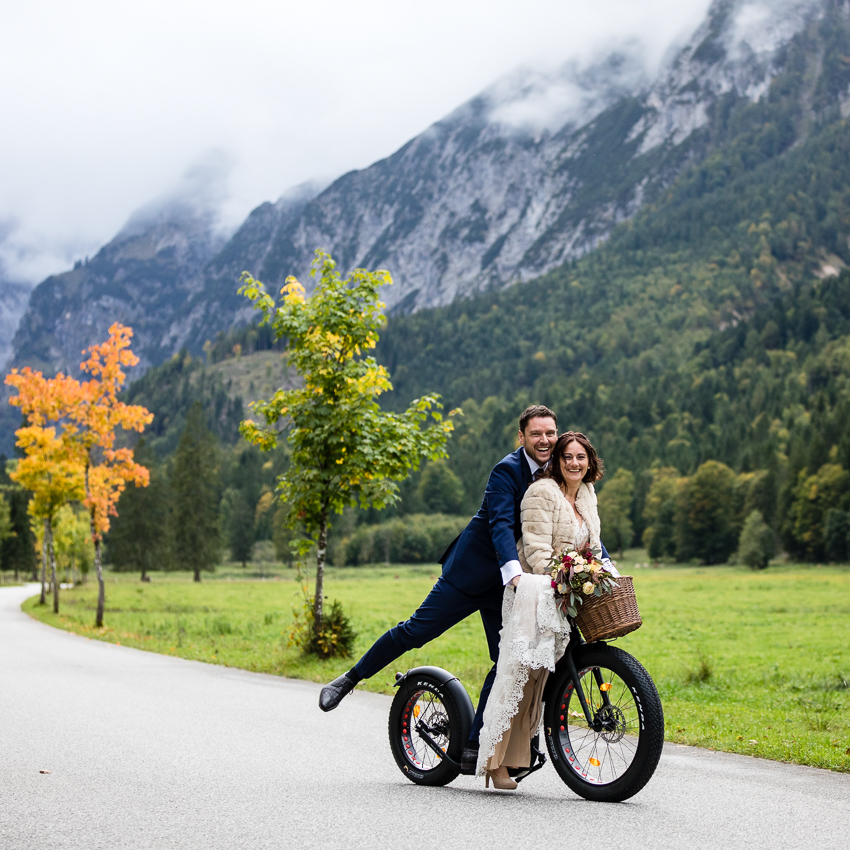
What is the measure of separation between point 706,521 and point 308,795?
92.1 metres

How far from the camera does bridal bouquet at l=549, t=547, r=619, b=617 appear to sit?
5.45 metres

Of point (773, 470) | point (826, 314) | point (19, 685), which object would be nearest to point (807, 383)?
point (826, 314)

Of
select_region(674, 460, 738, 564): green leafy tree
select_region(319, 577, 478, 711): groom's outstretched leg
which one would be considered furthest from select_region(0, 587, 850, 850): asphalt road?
select_region(674, 460, 738, 564): green leafy tree

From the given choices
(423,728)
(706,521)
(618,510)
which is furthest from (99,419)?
(618,510)

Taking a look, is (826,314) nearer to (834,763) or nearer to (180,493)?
(180,493)

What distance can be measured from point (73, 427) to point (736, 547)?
77956 millimetres

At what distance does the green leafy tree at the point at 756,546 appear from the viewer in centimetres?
7462

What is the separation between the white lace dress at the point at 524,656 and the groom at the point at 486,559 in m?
0.20

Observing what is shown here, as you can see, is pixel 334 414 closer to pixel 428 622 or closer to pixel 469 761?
pixel 428 622

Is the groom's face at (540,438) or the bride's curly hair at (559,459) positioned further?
the groom's face at (540,438)

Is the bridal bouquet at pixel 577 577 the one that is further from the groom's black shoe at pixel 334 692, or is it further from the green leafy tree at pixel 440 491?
the green leafy tree at pixel 440 491

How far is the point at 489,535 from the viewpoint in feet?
19.5

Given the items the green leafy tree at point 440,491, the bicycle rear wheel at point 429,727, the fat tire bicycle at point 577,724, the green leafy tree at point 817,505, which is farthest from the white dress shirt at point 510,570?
the green leafy tree at point 440,491

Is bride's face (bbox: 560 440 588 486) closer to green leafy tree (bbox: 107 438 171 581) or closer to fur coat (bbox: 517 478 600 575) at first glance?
fur coat (bbox: 517 478 600 575)
